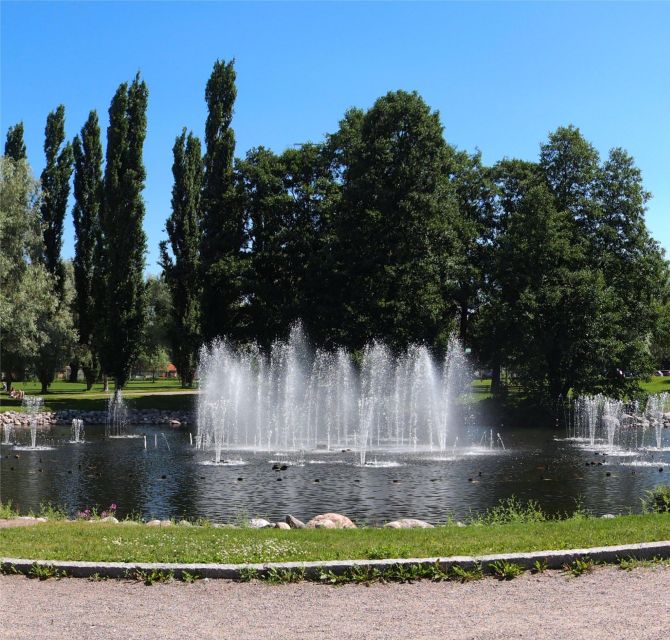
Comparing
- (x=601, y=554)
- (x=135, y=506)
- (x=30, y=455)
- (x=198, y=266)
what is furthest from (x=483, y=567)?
(x=198, y=266)

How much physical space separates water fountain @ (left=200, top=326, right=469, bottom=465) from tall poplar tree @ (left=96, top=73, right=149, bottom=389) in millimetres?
4374

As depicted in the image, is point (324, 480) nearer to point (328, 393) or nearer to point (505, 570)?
point (505, 570)

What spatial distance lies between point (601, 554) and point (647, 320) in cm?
3426

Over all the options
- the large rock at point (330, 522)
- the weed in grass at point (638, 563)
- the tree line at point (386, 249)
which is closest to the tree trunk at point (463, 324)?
the tree line at point (386, 249)

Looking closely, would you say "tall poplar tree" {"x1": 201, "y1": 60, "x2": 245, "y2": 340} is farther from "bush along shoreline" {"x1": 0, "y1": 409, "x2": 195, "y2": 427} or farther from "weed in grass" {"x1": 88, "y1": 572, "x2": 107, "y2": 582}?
"weed in grass" {"x1": 88, "y1": 572, "x2": 107, "y2": 582}

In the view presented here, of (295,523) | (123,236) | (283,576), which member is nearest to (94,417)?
(123,236)

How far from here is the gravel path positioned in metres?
6.12

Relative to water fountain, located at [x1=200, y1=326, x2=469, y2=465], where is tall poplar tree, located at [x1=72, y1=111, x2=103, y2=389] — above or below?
above

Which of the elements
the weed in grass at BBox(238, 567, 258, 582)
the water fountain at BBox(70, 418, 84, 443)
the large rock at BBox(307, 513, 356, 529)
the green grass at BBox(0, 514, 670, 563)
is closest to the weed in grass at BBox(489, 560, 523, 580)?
the green grass at BBox(0, 514, 670, 563)

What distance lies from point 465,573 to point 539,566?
0.82 meters

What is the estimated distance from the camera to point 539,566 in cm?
782

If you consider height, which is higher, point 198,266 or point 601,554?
point 198,266

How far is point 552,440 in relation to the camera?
30.1 meters

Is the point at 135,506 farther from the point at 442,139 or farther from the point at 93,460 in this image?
the point at 442,139
